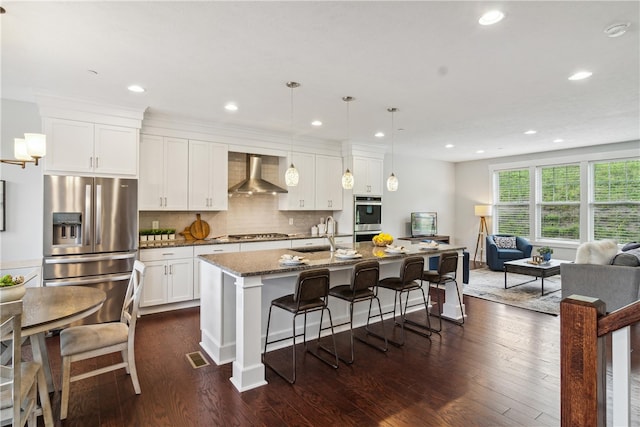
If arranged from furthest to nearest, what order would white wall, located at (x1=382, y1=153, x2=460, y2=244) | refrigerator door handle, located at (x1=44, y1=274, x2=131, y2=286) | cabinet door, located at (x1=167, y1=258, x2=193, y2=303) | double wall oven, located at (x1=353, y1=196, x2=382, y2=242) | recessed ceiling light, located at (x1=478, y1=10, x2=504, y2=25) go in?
white wall, located at (x1=382, y1=153, x2=460, y2=244) → double wall oven, located at (x1=353, y1=196, x2=382, y2=242) → cabinet door, located at (x1=167, y1=258, x2=193, y2=303) → refrigerator door handle, located at (x1=44, y1=274, x2=131, y2=286) → recessed ceiling light, located at (x1=478, y1=10, x2=504, y2=25)

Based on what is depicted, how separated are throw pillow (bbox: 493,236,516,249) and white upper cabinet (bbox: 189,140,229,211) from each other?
6066 mm

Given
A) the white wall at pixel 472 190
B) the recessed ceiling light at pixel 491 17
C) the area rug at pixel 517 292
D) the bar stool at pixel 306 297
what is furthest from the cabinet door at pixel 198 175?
the white wall at pixel 472 190

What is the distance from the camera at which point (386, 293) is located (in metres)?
4.39

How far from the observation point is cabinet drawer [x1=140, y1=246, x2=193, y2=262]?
4441mm

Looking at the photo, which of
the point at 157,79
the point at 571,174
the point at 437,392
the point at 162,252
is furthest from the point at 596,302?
the point at 571,174

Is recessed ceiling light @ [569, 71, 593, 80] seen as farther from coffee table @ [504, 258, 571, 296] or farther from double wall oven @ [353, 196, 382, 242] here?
double wall oven @ [353, 196, 382, 242]

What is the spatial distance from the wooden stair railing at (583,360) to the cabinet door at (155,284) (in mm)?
4510

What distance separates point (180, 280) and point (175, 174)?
1.51m

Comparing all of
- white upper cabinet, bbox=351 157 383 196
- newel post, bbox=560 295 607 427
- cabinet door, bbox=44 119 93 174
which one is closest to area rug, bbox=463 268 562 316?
white upper cabinet, bbox=351 157 383 196

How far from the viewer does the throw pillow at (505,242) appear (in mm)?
7641

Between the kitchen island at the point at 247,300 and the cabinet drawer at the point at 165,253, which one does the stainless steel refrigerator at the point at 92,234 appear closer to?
the cabinet drawer at the point at 165,253

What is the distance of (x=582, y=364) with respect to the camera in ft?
3.42

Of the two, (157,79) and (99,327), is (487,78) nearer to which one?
(157,79)

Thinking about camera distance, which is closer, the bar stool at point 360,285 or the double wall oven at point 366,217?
the bar stool at point 360,285
